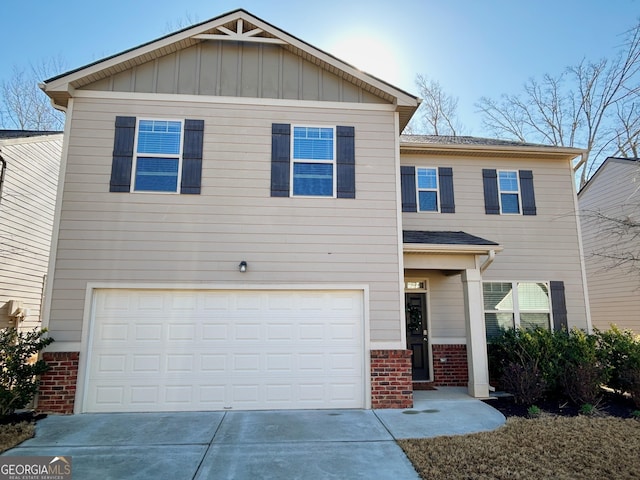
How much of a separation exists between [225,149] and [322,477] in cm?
552

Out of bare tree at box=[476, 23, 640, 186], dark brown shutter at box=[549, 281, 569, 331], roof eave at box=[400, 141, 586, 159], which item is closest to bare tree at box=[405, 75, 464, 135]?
bare tree at box=[476, 23, 640, 186]

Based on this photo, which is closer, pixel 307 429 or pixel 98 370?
pixel 307 429

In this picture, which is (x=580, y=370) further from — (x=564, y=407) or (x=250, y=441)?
(x=250, y=441)

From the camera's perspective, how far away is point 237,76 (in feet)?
25.6

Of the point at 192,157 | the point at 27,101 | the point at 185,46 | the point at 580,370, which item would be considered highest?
the point at 27,101

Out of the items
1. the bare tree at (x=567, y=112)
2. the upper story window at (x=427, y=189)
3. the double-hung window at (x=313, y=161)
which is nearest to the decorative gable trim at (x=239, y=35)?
the double-hung window at (x=313, y=161)

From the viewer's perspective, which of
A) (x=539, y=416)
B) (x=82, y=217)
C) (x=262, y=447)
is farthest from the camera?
(x=82, y=217)

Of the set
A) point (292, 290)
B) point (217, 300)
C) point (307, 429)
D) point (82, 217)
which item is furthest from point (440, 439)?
point (82, 217)

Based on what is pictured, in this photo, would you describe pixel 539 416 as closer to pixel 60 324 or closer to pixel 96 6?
pixel 60 324

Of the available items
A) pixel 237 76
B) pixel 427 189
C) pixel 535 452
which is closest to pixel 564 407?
pixel 535 452

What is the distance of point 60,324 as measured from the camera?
6.76 metres

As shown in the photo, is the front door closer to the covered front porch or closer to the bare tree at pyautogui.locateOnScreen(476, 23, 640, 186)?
the covered front porch

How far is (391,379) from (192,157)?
521 cm

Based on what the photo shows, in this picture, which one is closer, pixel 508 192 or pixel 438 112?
pixel 508 192
